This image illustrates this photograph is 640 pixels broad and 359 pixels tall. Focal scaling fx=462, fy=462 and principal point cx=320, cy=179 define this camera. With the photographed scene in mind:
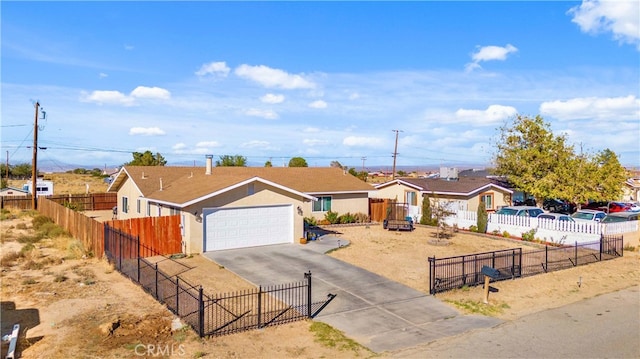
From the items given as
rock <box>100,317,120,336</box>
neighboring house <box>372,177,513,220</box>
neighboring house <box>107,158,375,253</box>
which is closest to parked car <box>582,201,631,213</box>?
neighboring house <box>372,177,513,220</box>

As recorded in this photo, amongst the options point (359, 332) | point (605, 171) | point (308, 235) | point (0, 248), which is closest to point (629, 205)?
point (605, 171)

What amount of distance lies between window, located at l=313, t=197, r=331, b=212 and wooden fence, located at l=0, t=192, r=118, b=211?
20.0 m

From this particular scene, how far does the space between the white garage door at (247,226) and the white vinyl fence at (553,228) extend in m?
13.2

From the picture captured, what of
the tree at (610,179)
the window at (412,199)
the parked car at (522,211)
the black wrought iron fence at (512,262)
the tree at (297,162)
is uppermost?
the tree at (297,162)

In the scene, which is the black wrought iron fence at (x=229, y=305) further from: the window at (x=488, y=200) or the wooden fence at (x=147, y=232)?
the window at (x=488, y=200)

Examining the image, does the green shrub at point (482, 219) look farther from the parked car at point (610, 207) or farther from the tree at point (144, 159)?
the tree at point (144, 159)

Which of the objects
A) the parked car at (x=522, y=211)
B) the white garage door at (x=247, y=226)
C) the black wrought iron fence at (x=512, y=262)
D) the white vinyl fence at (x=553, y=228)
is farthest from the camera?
the parked car at (x=522, y=211)

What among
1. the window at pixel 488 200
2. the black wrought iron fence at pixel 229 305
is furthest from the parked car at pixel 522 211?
the black wrought iron fence at pixel 229 305

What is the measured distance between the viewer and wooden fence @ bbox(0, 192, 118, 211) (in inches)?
1604

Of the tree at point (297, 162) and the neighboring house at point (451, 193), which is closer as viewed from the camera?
the neighboring house at point (451, 193)

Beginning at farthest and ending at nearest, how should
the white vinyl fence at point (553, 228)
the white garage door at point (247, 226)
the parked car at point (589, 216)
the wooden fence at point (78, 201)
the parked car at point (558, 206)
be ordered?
1. the wooden fence at point (78, 201)
2. the parked car at point (558, 206)
3. the parked car at point (589, 216)
4. the white vinyl fence at point (553, 228)
5. the white garage door at point (247, 226)

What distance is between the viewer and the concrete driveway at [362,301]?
1167cm

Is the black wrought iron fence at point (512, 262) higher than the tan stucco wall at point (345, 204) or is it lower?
lower

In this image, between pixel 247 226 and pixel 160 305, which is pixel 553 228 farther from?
pixel 160 305
